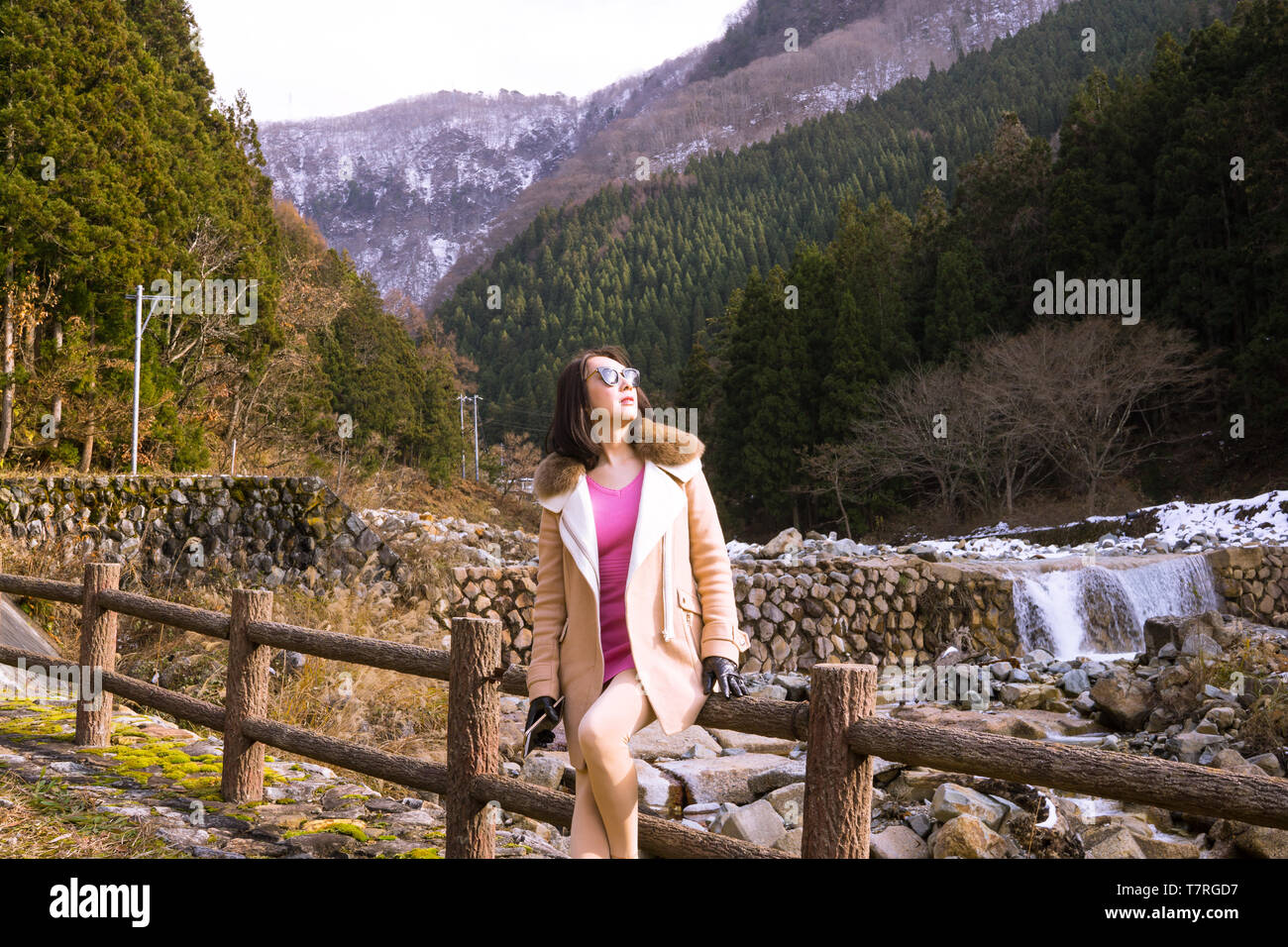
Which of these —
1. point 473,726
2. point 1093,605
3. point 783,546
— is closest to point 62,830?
point 473,726

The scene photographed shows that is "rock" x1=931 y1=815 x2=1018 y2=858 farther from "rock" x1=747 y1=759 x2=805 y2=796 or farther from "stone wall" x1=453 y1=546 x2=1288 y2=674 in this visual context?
"stone wall" x1=453 y1=546 x2=1288 y2=674

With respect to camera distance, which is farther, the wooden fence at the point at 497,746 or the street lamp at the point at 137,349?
the street lamp at the point at 137,349

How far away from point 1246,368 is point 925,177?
35.2 meters

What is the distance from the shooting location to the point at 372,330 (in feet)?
111

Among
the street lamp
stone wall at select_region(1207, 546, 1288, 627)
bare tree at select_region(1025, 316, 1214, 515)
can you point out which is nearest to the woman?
the street lamp

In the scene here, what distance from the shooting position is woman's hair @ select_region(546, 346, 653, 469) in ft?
8.50

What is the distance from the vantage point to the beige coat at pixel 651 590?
235cm

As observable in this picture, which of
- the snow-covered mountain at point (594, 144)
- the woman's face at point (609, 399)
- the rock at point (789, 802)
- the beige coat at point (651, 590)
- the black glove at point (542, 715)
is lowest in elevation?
the rock at point (789, 802)

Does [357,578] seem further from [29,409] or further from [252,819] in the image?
[29,409]

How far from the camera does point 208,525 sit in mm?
11602

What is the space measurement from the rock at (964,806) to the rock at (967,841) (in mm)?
222

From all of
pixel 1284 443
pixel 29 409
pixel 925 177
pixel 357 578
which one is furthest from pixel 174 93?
pixel 925 177

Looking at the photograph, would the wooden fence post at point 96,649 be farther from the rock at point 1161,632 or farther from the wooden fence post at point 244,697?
the rock at point 1161,632

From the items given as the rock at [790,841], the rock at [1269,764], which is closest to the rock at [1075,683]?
the rock at [1269,764]
